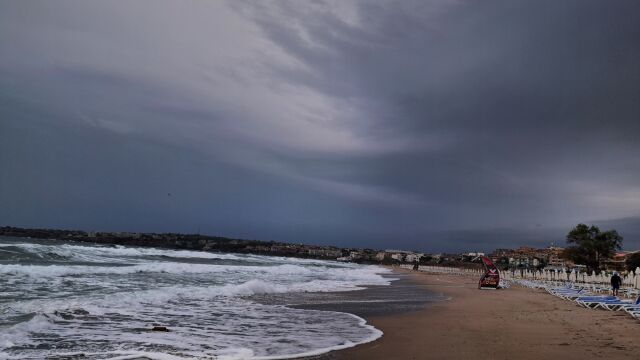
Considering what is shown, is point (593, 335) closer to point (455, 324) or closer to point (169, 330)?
point (455, 324)

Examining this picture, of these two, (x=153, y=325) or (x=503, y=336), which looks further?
(x=153, y=325)

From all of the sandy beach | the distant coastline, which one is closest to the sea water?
the sandy beach

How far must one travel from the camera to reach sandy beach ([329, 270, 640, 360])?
26.5ft

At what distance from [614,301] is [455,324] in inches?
285

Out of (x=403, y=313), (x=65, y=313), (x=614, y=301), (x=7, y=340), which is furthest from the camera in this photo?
(x=614, y=301)

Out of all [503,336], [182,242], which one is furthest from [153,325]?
[182,242]

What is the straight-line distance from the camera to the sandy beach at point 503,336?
26.5 ft

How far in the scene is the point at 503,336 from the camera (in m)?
9.94

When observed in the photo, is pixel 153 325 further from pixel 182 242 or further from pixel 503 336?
pixel 182 242

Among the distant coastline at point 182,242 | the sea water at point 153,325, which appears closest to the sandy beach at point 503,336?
the sea water at point 153,325

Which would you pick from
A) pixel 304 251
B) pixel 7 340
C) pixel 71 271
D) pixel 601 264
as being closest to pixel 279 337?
pixel 7 340

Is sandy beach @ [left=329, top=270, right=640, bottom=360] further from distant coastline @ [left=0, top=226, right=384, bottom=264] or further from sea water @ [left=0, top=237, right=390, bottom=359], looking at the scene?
Answer: distant coastline @ [left=0, top=226, right=384, bottom=264]

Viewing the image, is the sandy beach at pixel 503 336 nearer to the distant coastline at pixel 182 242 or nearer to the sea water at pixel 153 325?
the sea water at pixel 153 325

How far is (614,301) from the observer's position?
52.6 feet
